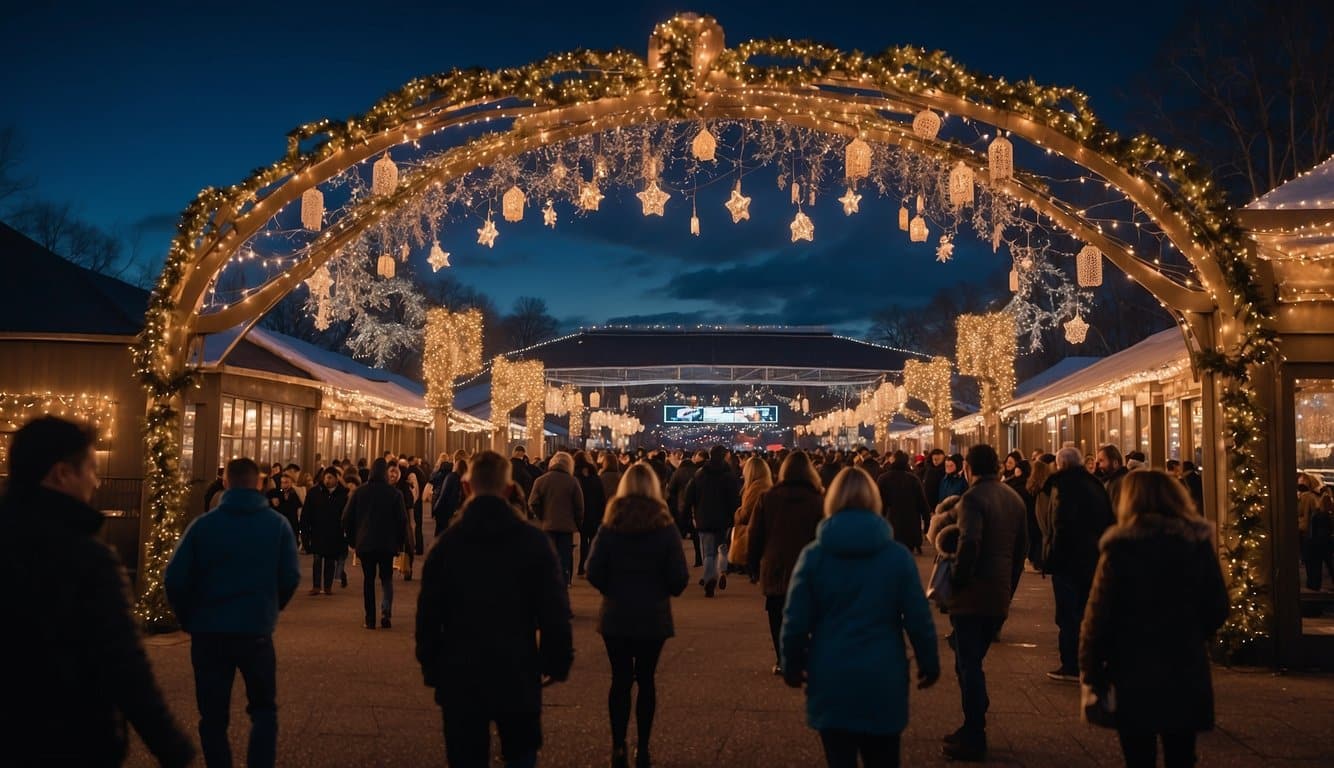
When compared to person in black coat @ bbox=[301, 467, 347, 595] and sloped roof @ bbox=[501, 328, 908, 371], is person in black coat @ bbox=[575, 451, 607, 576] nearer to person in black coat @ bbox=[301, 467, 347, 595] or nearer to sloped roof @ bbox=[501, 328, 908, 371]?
person in black coat @ bbox=[301, 467, 347, 595]

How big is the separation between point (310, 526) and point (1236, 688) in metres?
10.6

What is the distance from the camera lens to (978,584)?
6906mm

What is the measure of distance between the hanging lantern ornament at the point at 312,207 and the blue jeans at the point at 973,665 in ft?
24.4

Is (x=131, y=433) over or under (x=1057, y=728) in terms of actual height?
over

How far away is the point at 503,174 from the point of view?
1330 cm

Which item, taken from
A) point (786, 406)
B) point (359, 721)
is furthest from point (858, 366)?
point (359, 721)

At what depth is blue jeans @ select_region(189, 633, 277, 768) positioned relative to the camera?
5.55m

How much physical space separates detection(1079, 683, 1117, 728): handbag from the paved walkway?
1899mm

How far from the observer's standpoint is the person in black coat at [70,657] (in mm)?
3064

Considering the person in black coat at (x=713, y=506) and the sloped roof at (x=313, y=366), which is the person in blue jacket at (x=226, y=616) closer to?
the sloped roof at (x=313, y=366)

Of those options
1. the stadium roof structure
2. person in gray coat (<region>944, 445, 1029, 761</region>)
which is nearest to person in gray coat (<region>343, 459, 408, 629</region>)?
person in gray coat (<region>944, 445, 1029, 761</region>)

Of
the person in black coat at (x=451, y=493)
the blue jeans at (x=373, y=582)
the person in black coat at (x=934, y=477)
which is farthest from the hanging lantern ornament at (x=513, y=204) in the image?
the person in black coat at (x=934, y=477)

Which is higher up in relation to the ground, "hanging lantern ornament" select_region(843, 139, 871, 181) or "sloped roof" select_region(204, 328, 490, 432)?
"hanging lantern ornament" select_region(843, 139, 871, 181)

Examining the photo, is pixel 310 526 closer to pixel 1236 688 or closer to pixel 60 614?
pixel 1236 688
